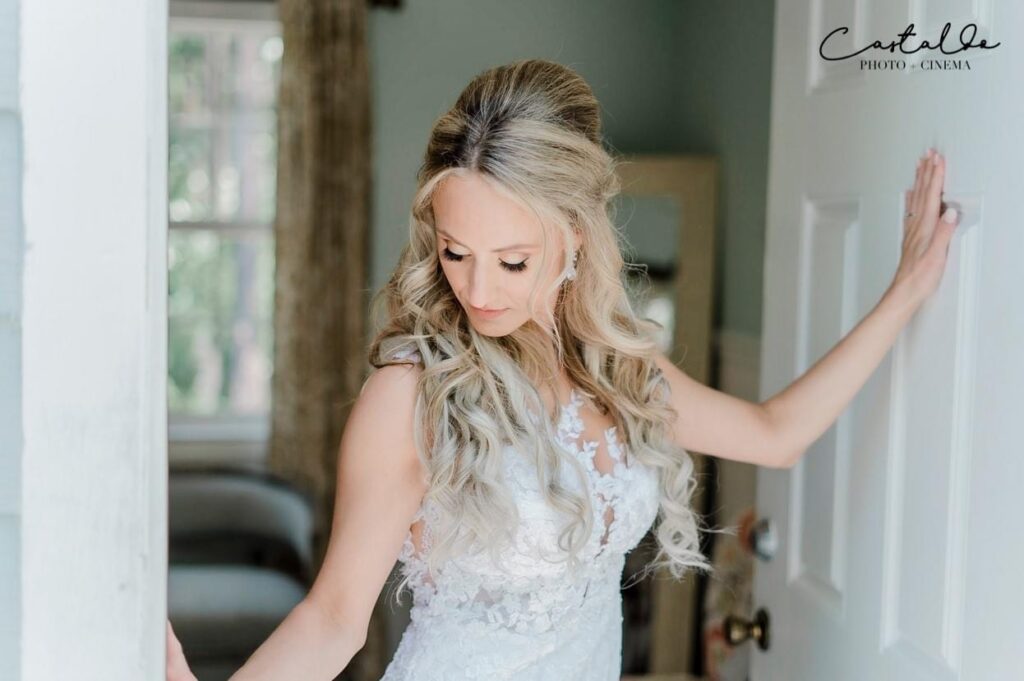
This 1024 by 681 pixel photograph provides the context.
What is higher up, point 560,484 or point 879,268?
point 879,268

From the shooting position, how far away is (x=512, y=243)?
59.5 inches

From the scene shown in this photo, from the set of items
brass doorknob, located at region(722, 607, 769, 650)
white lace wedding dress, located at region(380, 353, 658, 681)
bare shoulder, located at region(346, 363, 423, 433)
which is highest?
bare shoulder, located at region(346, 363, 423, 433)

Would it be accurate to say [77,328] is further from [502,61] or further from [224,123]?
[224,123]

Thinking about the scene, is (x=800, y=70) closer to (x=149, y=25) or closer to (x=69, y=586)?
(x=149, y=25)

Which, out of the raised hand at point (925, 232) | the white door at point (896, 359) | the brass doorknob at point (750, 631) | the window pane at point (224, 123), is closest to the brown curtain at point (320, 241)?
the window pane at point (224, 123)

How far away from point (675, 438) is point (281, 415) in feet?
12.0

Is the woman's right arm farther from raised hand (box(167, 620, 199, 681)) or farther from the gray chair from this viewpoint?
the gray chair

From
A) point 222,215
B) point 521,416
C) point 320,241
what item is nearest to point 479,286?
point 521,416

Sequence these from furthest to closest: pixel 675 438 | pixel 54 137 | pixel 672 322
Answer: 1. pixel 672 322
2. pixel 675 438
3. pixel 54 137

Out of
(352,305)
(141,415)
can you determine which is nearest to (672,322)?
(352,305)

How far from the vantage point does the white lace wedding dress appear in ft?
5.58

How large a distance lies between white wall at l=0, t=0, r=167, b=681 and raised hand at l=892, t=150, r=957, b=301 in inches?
41.1

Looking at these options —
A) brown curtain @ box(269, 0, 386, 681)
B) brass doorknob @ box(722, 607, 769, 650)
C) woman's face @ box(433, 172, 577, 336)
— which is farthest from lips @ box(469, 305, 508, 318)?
brown curtain @ box(269, 0, 386, 681)

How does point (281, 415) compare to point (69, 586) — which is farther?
point (281, 415)
